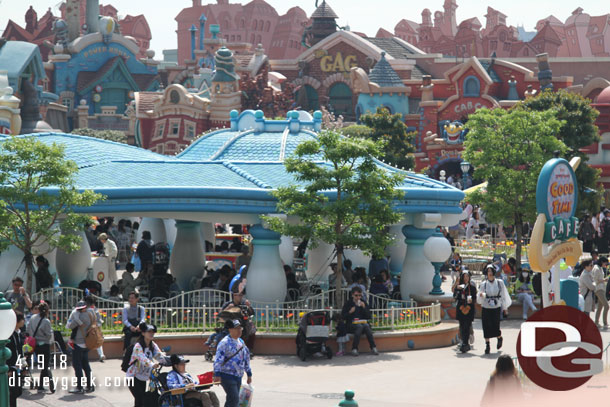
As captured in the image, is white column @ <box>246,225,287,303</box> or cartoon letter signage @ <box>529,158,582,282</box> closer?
cartoon letter signage @ <box>529,158,582,282</box>

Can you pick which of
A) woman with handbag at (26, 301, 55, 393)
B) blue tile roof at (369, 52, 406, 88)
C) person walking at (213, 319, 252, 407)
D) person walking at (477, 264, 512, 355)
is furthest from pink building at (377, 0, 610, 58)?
person walking at (213, 319, 252, 407)

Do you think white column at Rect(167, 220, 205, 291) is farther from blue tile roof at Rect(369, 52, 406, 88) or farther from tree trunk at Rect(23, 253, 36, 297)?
blue tile roof at Rect(369, 52, 406, 88)

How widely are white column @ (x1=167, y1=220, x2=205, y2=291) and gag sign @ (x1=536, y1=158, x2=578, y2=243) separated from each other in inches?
440

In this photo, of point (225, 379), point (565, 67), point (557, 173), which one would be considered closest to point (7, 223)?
point (225, 379)

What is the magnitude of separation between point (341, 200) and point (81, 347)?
5.67 metres

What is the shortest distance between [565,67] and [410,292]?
49637 mm

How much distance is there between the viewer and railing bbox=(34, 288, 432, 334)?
1793 cm

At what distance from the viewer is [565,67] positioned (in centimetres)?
6681

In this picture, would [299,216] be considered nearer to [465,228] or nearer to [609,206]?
[465,228]

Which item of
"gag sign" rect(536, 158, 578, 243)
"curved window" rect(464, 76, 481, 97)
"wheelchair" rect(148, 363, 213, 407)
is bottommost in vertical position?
"wheelchair" rect(148, 363, 213, 407)

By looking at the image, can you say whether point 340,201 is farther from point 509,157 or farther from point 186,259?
point 509,157

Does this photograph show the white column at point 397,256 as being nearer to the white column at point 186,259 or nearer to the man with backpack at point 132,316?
the white column at point 186,259

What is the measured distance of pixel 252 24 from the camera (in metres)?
110

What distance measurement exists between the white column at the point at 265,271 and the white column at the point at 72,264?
12.5 feet
